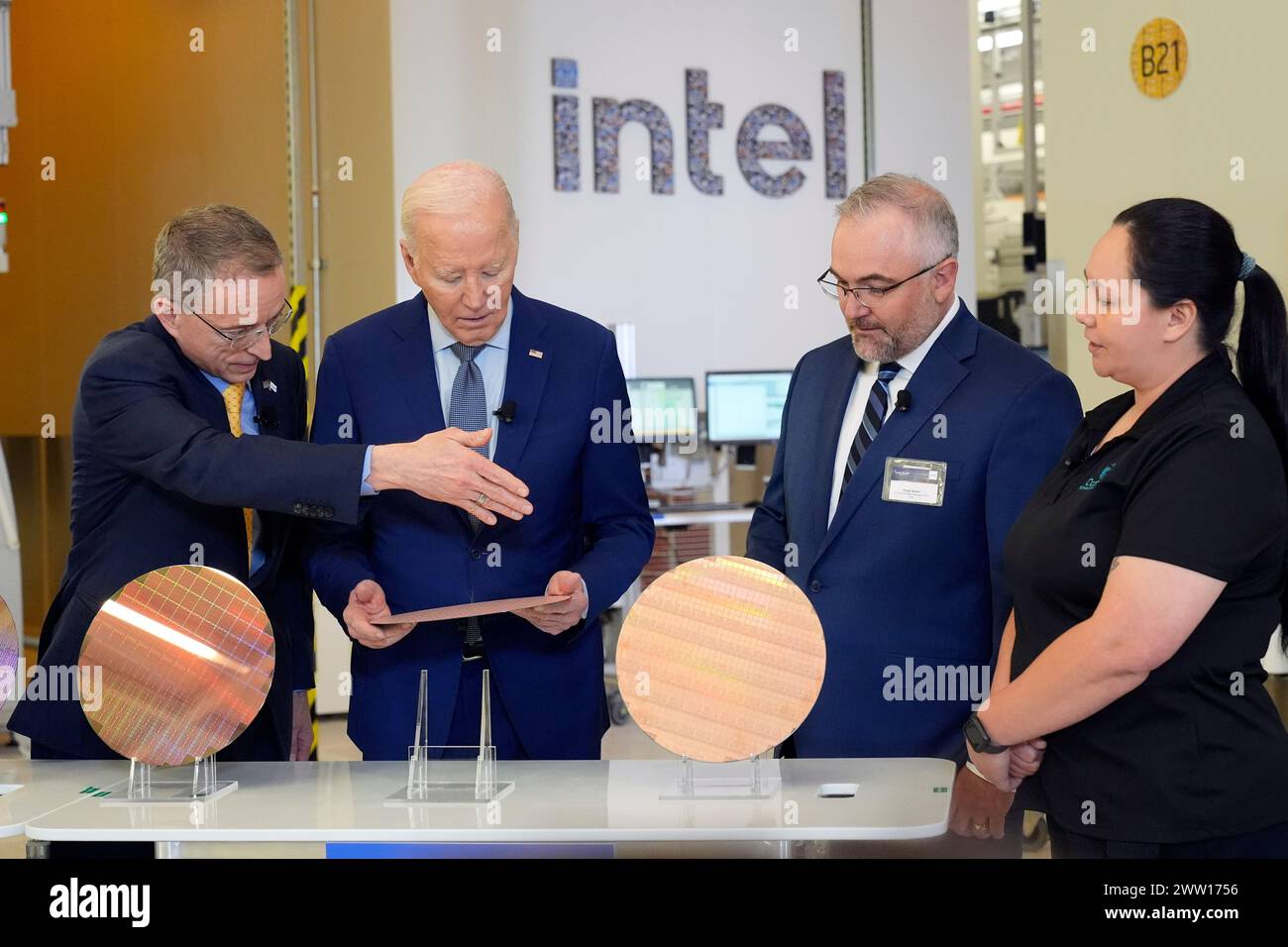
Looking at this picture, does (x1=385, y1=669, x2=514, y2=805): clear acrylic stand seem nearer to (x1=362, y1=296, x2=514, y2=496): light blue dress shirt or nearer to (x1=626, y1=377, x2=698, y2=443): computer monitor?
(x1=362, y1=296, x2=514, y2=496): light blue dress shirt

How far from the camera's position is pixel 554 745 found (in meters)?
2.50

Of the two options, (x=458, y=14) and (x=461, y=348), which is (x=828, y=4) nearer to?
(x=458, y=14)

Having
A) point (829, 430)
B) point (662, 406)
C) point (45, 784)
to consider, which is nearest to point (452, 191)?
point (829, 430)

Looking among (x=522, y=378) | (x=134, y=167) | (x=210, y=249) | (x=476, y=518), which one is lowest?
(x=476, y=518)

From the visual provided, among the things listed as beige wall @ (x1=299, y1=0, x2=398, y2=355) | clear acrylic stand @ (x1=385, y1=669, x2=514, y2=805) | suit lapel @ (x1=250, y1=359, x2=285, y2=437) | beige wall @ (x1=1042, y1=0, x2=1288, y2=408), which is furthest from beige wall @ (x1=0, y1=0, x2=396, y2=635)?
clear acrylic stand @ (x1=385, y1=669, x2=514, y2=805)

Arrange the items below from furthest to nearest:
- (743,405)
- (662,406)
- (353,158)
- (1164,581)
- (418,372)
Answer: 1. (743,405)
2. (662,406)
3. (353,158)
4. (418,372)
5. (1164,581)

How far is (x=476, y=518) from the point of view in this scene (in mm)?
2475

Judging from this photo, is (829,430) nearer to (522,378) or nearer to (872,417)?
(872,417)

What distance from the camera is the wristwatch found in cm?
199

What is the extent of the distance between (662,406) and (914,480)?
5.53 metres

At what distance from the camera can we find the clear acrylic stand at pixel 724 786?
6.63 feet

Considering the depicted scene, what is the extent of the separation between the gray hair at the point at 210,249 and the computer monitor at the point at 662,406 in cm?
552
